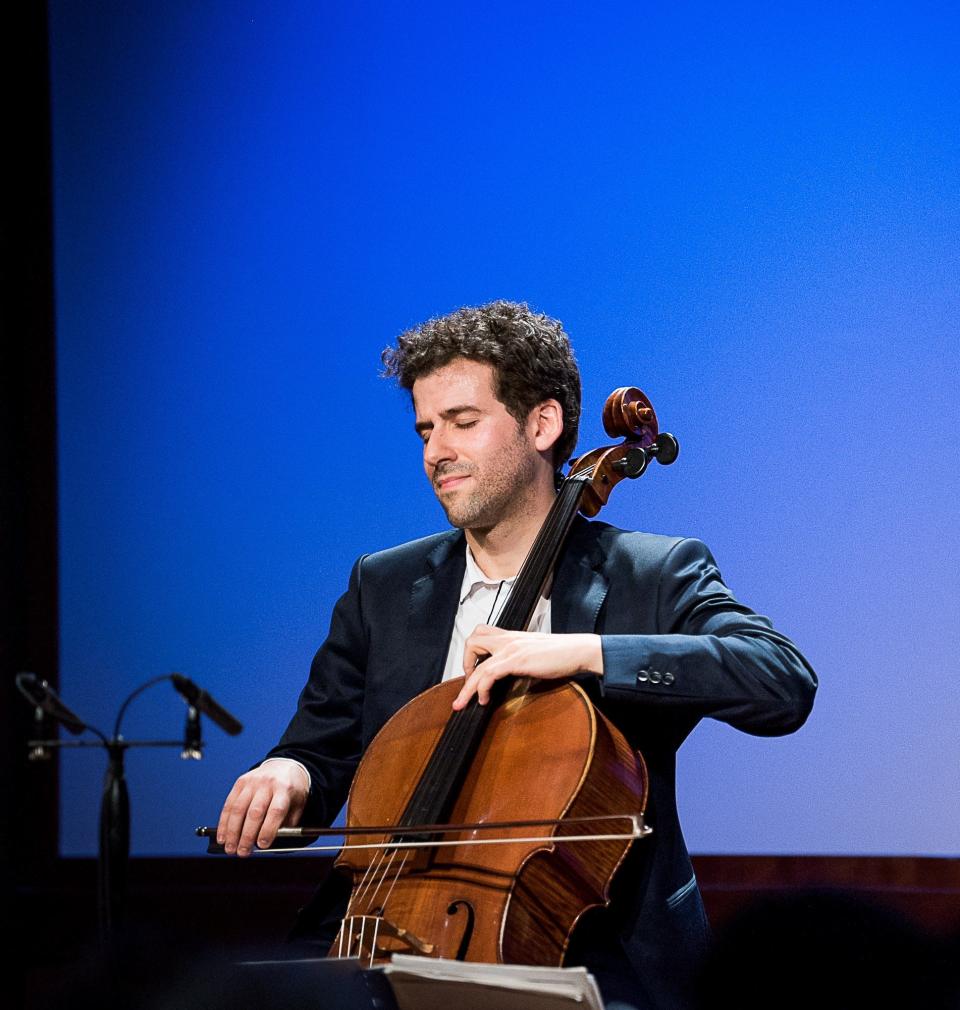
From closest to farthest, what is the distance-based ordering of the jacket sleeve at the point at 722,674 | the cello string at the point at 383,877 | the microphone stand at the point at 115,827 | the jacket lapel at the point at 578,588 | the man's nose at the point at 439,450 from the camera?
the cello string at the point at 383,877 → the jacket sleeve at the point at 722,674 → the jacket lapel at the point at 578,588 → the man's nose at the point at 439,450 → the microphone stand at the point at 115,827

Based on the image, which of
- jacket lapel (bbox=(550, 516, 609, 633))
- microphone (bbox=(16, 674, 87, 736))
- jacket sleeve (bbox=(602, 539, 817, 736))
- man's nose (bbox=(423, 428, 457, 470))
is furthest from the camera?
microphone (bbox=(16, 674, 87, 736))

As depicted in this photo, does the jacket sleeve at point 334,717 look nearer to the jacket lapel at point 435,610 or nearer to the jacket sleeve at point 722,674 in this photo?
the jacket lapel at point 435,610

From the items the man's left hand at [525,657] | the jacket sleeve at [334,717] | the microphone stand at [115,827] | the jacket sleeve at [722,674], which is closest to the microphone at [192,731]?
the microphone stand at [115,827]

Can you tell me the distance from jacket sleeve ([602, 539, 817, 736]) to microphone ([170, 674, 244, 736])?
1.38 meters

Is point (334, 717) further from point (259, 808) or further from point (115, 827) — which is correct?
point (115, 827)

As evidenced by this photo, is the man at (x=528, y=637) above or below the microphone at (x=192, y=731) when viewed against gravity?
above

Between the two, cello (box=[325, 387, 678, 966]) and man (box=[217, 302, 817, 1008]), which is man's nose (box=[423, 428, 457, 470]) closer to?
man (box=[217, 302, 817, 1008])

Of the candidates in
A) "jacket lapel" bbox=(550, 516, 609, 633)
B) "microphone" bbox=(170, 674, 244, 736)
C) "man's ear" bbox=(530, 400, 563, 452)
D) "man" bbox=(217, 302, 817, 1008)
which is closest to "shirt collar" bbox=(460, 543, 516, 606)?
"man" bbox=(217, 302, 817, 1008)

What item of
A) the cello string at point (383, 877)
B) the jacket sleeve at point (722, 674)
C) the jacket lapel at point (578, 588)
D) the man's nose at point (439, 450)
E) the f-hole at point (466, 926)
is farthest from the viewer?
the man's nose at point (439, 450)

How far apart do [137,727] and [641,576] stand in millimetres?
1956

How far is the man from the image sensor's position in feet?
5.84

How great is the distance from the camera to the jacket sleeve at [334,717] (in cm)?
210


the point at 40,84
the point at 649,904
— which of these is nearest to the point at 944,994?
the point at 649,904

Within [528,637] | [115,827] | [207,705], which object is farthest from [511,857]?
[115,827]
